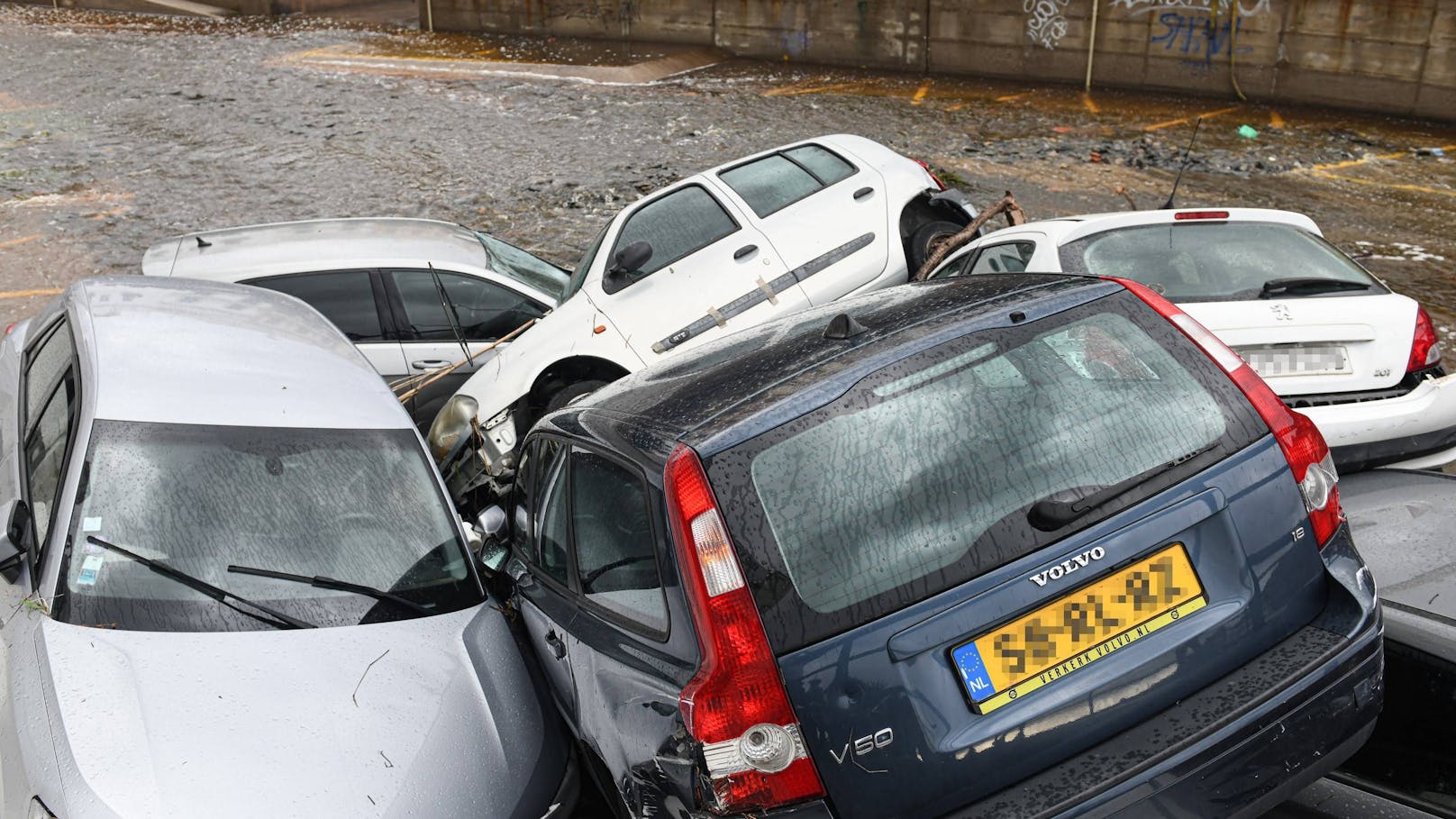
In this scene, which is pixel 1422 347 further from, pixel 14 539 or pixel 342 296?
pixel 342 296

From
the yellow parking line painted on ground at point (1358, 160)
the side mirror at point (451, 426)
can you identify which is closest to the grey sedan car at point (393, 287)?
the side mirror at point (451, 426)

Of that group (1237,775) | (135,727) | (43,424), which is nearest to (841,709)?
(1237,775)

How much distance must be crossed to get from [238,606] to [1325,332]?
4611 mm

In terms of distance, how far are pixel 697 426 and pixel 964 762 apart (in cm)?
97

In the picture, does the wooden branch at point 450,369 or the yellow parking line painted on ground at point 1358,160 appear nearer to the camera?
the wooden branch at point 450,369

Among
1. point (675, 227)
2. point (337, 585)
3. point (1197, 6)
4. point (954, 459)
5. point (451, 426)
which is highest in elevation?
point (1197, 6)

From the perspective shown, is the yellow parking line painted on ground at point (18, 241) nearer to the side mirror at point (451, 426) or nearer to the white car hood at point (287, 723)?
the side mirror at point (451, 426)

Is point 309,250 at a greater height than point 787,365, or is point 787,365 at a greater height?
point 787,365

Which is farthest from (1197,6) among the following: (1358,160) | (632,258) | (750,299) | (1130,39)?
(632,258)

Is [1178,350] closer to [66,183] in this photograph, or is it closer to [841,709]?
[841,709]

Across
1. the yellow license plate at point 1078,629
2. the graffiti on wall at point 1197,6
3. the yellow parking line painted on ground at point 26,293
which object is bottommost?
the yellow parking line painted on ground at point 26,293

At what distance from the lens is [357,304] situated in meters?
7.73

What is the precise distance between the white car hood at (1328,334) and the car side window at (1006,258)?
113cm

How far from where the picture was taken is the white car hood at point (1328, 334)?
17.3ft
